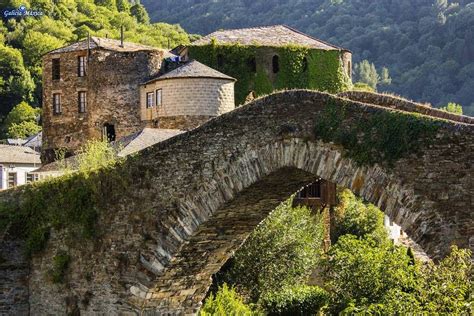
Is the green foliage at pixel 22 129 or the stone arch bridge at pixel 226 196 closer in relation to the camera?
the stone arch bridge at pixel 226 196

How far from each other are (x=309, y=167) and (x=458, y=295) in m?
3.96

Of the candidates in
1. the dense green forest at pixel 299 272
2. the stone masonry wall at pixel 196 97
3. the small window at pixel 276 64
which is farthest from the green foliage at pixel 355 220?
the stone masonry wall at pixel 196 97

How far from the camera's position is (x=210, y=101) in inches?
1438

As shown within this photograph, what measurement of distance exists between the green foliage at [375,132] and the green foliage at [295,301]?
14935mm

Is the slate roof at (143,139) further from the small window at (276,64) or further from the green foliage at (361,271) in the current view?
the small window at (276,64)

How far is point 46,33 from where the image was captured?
97.8 metres

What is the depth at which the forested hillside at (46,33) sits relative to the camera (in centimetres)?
8800

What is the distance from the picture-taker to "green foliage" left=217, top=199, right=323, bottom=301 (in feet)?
102

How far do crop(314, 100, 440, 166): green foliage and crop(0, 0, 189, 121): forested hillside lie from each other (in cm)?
6233

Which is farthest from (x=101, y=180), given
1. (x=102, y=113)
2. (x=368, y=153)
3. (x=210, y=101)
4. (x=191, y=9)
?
(x=191, y=9)

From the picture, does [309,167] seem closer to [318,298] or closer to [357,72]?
[318,298]

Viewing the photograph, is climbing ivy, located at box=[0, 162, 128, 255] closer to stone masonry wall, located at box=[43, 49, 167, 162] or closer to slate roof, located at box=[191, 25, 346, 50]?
stone masonry wall, located at box=[43, 49, 167, 162]

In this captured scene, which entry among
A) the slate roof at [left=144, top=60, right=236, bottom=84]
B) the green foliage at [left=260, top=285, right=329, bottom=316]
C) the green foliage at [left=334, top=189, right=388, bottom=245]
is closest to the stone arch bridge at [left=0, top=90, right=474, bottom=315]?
the green foliage at [left=260, top=285, right=329, bottom=316]

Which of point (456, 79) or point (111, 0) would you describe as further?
point (111, 0)
